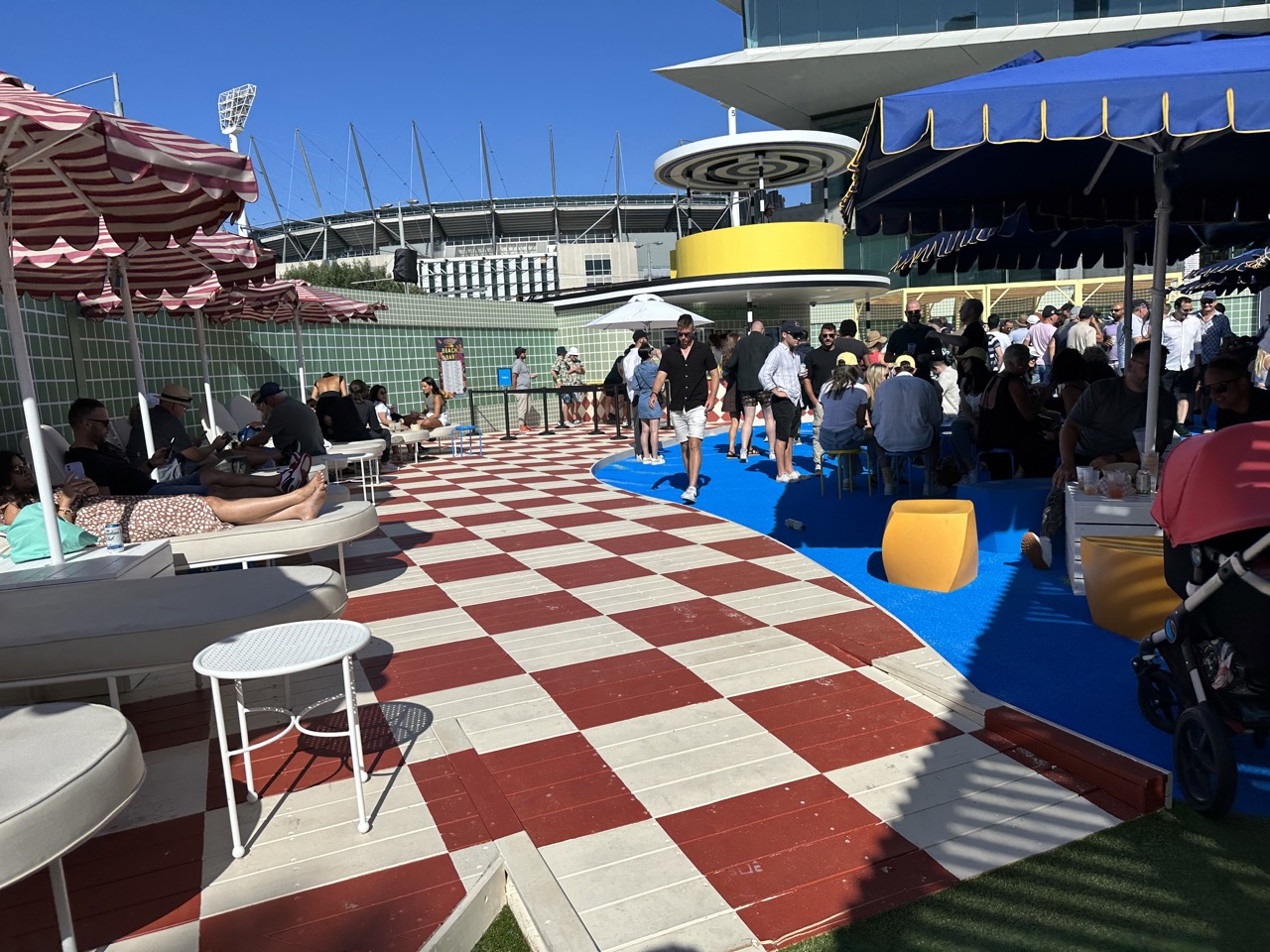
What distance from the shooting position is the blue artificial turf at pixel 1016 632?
3.03 metres

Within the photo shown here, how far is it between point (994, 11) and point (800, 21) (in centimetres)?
719

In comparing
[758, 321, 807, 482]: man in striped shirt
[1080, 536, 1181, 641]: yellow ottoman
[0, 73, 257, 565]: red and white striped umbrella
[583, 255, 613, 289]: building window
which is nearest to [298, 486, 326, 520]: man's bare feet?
[0, 73, 257, 565]: red and white striped umbrella

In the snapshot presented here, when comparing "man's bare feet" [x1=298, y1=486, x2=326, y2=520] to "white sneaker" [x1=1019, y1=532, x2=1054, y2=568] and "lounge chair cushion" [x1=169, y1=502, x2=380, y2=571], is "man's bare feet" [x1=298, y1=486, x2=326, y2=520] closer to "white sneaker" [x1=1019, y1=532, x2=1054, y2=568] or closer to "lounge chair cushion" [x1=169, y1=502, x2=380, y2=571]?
"lounge chair cushion" [x1=169, y1=502, x2=380, y2=571]

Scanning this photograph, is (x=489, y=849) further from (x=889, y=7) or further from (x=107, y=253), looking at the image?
(x=889, y=7)

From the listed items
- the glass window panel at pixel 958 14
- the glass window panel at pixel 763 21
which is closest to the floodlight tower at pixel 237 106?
the glass window panel at pixel 763 21

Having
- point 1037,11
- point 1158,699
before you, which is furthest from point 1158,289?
point 1037,11

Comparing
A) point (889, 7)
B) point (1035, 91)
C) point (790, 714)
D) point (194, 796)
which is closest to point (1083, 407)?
point (1035, 91)

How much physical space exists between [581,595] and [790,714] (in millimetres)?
2034

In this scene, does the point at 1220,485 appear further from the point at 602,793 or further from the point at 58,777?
the point at 58,777

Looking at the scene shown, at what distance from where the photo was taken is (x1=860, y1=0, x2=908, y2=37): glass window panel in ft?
104

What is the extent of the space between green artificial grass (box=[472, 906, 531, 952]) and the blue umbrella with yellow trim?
3248mm

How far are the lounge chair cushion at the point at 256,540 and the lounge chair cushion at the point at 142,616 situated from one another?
80cm

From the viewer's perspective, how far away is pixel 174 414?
22.7 feet

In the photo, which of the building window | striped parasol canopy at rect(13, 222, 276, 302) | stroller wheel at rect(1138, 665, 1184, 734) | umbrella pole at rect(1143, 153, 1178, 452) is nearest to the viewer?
stroller wheel at rect(1138, 665, 1184, 734)
